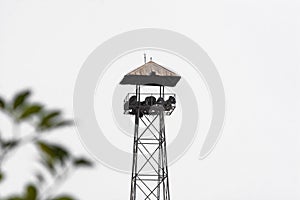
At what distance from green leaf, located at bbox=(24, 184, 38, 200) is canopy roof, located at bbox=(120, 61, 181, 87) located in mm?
15463

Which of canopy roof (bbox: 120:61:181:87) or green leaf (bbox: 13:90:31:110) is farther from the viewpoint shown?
canopy roof (bbox: 120:61:181:87)

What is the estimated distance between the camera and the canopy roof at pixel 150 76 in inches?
684

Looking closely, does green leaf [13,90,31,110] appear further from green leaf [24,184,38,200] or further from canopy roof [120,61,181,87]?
canopy roof [120,61,181,87]

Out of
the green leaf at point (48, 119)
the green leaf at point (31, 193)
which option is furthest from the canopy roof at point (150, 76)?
the green leaf at point (31, 193)

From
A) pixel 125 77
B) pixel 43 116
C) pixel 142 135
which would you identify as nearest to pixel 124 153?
pixel 142 135

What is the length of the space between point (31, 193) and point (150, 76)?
51.1 ft

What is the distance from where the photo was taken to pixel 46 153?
190 centimetres

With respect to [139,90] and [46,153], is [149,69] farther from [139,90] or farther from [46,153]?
[46,153]

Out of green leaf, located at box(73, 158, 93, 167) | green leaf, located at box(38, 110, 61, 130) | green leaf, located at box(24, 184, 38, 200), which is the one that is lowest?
green leaf, located at box(24, 184, 38, 200)

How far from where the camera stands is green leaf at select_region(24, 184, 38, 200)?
182cm

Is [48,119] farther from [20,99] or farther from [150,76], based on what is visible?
[150,76]

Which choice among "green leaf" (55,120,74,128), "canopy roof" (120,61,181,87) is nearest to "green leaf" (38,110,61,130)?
"green leaf" (55,120,74,128)

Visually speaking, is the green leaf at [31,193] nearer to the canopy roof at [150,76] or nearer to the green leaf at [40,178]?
the green leaf at [40,178]

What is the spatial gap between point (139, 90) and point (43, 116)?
15863 mm
